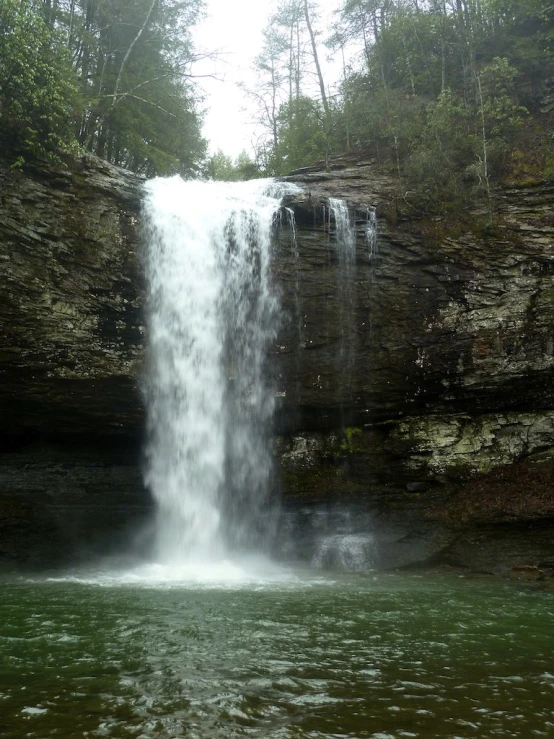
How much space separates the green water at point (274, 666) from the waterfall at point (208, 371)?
5.50 m

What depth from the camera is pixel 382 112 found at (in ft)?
66.8

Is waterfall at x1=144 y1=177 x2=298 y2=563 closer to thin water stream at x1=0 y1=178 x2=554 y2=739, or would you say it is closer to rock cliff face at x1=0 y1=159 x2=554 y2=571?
thin water stream at x1=0 y1=178 x2=554 y2=739

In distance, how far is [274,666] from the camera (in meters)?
5.36

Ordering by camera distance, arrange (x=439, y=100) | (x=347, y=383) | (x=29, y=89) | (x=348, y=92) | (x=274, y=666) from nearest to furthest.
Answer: (x=274, y=666) < (x=29, y=89) < (x=347, y=383) < (x=439, y=100) < (x=348, y=92)

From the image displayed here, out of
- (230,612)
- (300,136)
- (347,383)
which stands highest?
(300,136)

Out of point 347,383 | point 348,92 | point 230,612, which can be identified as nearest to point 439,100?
point 348,92

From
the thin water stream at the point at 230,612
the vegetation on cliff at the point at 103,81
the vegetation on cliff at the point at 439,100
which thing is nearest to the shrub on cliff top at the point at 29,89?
the vegetation on cliff at the point at 103,81

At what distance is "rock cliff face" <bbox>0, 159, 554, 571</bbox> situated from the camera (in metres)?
13.9

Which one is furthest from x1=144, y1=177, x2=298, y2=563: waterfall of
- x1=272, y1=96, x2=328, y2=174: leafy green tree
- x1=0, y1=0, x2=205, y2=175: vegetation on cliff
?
x1=272, y1=96, x2=328, y2=174: leafy green tree

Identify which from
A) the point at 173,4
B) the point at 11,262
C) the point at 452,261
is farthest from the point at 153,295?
the point at 173,4

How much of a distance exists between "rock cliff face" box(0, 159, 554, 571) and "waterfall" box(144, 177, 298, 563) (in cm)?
51

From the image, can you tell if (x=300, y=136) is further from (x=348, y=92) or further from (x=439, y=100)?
(x=439, y=100)

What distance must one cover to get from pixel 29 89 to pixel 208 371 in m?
8.09

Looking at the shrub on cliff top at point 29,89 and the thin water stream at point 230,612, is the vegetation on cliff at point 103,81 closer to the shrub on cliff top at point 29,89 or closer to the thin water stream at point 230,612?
the shrub on cliff top at point 29,89
